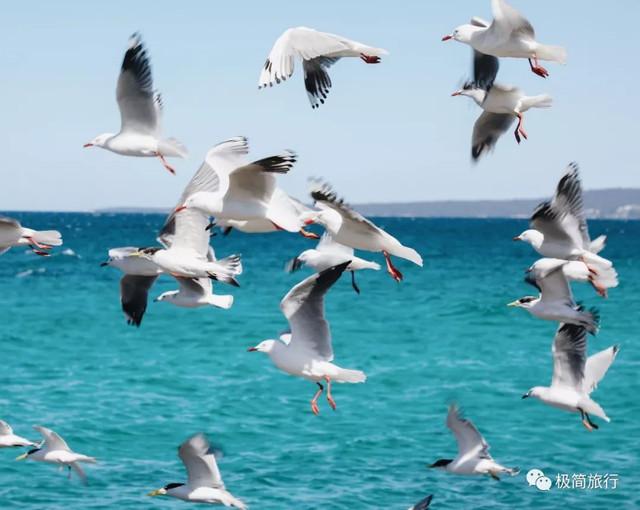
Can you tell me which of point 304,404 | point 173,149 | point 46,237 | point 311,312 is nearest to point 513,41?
point 311,312

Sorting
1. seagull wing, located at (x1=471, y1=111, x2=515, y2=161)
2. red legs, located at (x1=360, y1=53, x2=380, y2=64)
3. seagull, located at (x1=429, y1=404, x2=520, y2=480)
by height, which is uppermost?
red legs, located at (x1=360, y1=53, x2=380, y2=64)

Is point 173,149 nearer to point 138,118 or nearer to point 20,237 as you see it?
point 138,118

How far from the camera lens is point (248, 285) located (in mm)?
46531

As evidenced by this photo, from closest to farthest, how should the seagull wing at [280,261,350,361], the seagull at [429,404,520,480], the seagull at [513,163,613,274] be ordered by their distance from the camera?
the seagull wing at [280,261,350,361] < the seagull at [513,163,613,274] < the seagull at [429,404,520,480]

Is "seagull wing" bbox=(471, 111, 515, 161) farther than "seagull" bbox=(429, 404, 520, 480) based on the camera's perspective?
No

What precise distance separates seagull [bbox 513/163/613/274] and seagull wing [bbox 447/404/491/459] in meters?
2.78

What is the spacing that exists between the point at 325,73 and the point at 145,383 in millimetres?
14741

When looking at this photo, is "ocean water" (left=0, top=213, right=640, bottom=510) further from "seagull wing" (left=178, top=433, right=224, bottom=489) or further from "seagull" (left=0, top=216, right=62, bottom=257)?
"seagull" (left=0, top=216, right=62, bottom=257)

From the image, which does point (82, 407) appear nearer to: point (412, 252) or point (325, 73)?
point (325, 73)

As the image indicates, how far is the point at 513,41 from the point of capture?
905 centimetres

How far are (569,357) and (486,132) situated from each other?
7.55ft

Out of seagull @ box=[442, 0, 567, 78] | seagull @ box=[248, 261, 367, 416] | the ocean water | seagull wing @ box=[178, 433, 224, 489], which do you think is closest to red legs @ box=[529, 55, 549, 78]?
seagull @ box=[442, 0, 567, 78]

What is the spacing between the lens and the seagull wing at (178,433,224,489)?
1178 centimetres

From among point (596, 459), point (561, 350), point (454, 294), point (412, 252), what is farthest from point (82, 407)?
point (454, 294)
